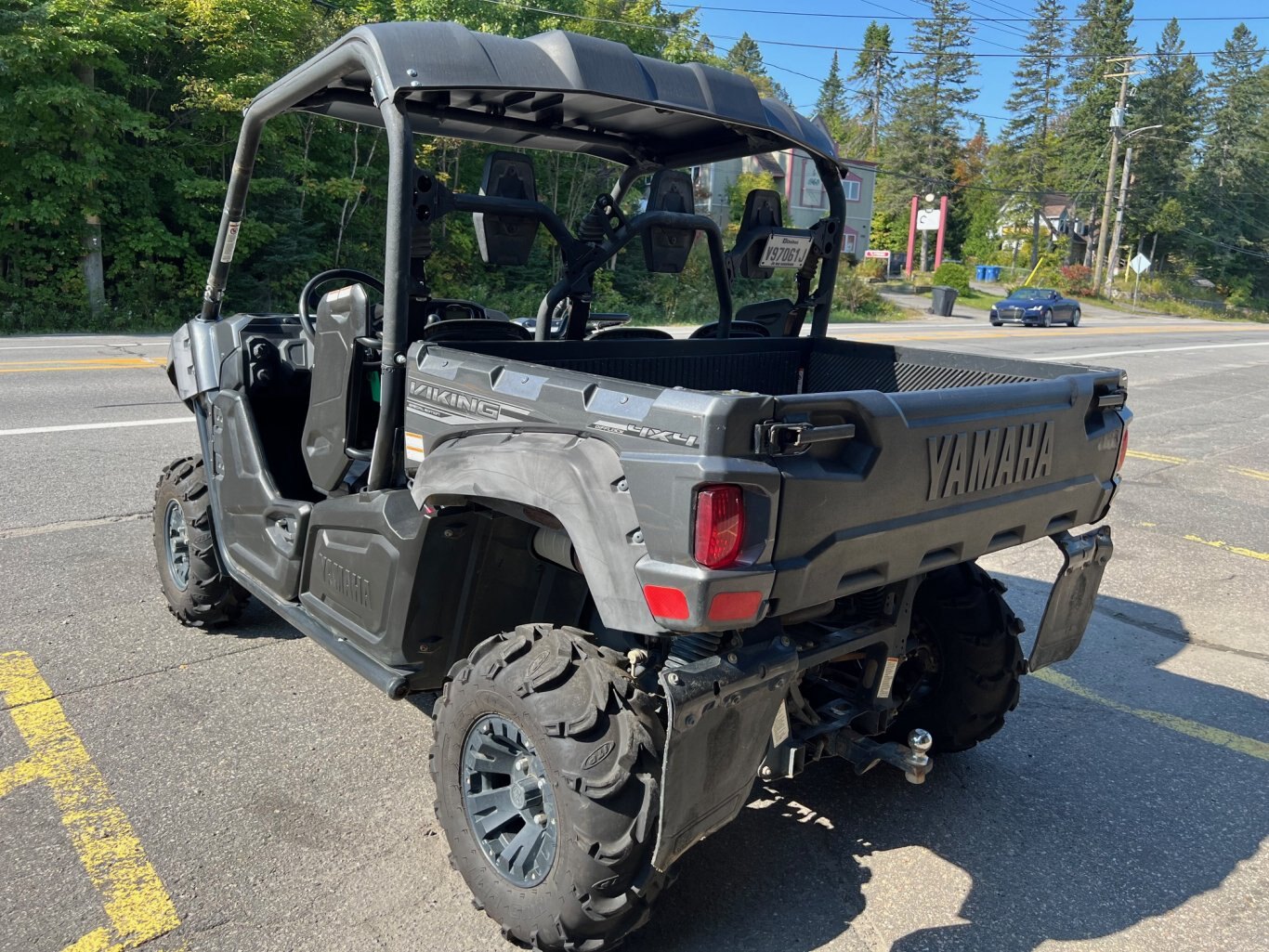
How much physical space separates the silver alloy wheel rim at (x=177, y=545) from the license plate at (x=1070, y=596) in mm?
3535

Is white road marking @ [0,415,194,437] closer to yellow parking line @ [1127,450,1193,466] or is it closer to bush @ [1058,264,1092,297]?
yellow parking line @ [1127,450,1193,466]

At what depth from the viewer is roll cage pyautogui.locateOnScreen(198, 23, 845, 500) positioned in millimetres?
2764

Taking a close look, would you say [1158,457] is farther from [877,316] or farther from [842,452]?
[877,316]

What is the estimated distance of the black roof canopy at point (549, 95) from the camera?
273 centimetres

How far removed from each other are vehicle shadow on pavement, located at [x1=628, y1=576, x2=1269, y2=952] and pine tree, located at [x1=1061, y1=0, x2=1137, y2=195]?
71628 mm

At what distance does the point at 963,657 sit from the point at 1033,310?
33068 millimetres

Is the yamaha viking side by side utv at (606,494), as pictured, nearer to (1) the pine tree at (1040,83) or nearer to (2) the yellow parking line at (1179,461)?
(2) the yellow parking line at (1179,461)

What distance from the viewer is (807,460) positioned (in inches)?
85.7

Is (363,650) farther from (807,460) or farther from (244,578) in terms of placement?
(807,460)

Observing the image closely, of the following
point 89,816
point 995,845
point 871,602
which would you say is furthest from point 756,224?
point 89,816

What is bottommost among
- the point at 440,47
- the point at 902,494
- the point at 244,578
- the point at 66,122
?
the point at 244,578

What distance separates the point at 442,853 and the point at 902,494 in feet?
5.56

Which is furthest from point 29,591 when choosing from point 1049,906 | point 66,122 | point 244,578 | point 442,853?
point 66,122

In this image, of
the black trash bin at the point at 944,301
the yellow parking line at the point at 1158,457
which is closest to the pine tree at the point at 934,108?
the black trash bin at the point at 944,301
